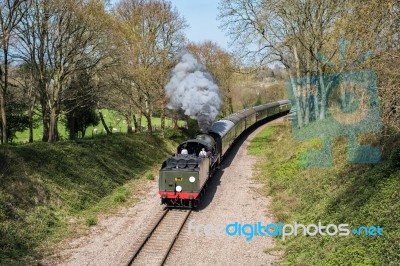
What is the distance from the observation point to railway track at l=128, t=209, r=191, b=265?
12281 mm

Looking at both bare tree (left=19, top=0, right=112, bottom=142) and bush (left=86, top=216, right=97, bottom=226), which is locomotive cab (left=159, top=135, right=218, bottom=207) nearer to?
bush (left=86, top=216, right=97, bottom=226)

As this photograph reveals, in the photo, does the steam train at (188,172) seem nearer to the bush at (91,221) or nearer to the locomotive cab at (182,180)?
the locomotive cab at (182,180)

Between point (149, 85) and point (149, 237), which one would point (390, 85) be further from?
point (149, 85)

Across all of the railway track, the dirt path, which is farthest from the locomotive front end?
the dirt path

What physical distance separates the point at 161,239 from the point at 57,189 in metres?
6.77

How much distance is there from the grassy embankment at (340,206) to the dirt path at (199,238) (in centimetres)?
104

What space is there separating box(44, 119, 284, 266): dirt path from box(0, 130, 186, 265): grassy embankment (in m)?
1.02

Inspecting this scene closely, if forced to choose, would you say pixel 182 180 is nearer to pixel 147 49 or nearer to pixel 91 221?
pixel 91 221

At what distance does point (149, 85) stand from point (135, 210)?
15.5 m

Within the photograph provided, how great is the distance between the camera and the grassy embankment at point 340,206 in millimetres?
10375

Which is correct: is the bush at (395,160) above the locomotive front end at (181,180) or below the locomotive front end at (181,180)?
above

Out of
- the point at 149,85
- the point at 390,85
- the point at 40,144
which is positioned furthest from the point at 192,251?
the point at 149,85

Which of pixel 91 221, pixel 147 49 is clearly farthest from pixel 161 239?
pixel 147 49

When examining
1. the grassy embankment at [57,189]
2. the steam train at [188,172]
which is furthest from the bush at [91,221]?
the steam train at [188,172]
